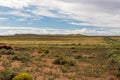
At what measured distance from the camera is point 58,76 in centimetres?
1973

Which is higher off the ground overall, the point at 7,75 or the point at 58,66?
the point at 7,75

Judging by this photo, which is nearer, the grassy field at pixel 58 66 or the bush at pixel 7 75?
the bush at pixel 7 75

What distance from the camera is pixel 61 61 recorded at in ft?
94.3

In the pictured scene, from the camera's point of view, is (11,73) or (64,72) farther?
(64,72)

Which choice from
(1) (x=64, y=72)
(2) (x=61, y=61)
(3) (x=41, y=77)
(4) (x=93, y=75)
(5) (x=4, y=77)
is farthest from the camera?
(2) (x=61, y=61)

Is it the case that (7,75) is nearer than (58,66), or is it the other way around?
(7,75)

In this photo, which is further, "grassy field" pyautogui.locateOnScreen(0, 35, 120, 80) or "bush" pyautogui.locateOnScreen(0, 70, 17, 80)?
"grassy field" pyautogui.locateOnScreen(0, 35, 120, 80)

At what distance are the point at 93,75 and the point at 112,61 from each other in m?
8.45

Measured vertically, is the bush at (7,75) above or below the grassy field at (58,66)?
above

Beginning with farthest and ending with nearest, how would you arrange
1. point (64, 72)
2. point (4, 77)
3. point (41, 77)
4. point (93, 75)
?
1. point (64, 72)
2. point (93, 75)
3. point (41, 77)
4. point (4, 77)

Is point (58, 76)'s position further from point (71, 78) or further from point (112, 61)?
point (112, 61)

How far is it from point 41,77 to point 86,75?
4.11 m

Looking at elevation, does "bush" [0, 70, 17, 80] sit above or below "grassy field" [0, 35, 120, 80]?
above

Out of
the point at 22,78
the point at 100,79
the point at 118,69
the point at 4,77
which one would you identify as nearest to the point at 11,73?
the point at 4,77
